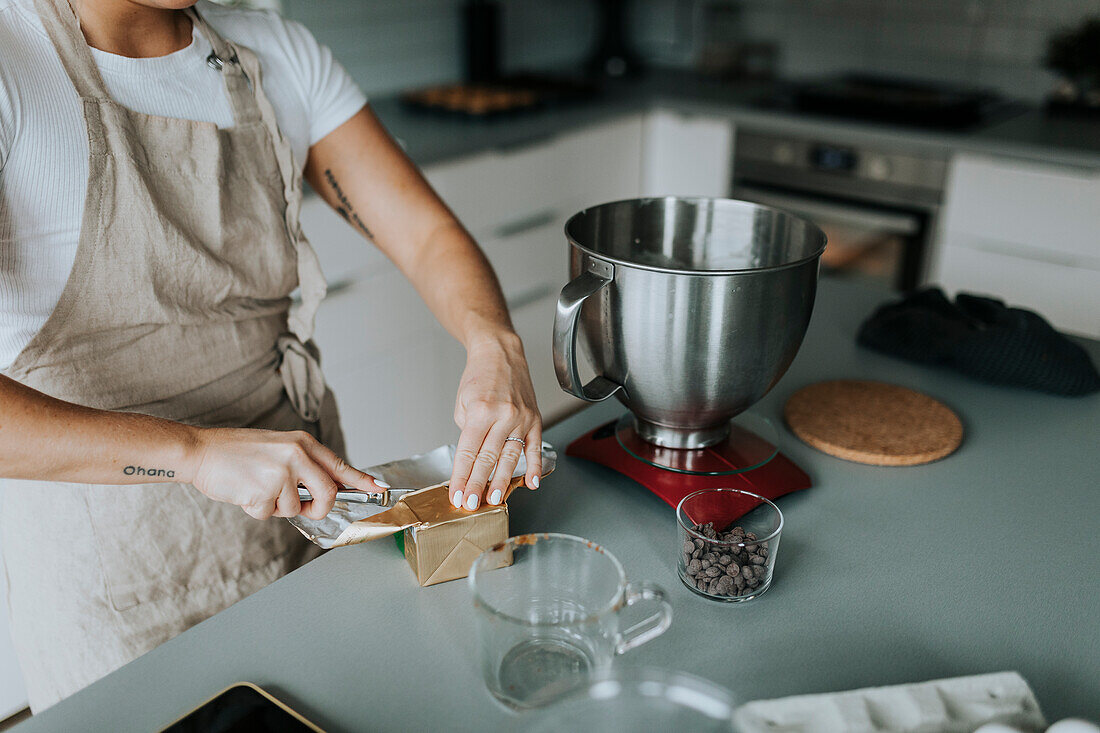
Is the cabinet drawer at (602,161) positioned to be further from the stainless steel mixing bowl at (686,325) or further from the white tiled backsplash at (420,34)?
the stainless steel mixing bowl at (686,325)

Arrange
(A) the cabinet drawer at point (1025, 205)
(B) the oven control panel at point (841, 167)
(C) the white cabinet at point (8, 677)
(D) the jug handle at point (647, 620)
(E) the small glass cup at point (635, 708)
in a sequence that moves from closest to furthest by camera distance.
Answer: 1. (E) the small glass cup at point (635, 708)
2. (D) the jug handle at point (647, 620)
3. (C) the white cabinet at point (8, 677)
4. (A) the cabinet drawer at point (1025, 205)
5. (B) the oven control panel at point (841, 167)

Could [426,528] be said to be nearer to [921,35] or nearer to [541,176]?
[541,176]

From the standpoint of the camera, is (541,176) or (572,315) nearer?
(572,315)

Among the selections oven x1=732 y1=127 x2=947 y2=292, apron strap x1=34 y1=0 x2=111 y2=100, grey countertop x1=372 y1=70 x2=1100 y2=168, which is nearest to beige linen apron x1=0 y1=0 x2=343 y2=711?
apron strap x1=34 y1=0 x2=111 y2=100

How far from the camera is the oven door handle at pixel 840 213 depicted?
2393 millimetres

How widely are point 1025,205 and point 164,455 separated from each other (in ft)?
6.92

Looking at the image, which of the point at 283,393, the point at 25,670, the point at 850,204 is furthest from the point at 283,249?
the point at 850,204

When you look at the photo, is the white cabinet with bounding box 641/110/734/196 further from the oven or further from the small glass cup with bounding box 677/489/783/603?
the small glass cup with bounding box 677/489/783/603

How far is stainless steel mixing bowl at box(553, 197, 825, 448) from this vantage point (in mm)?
763

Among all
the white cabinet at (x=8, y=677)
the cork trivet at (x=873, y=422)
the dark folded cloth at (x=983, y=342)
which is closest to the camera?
the cork trivet at (x=873, y=422)

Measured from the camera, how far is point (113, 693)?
638 millimetres

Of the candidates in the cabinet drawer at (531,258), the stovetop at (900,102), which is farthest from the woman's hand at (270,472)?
the stovetop at (900,102)

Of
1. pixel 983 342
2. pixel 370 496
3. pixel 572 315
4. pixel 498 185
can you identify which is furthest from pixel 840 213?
pixel 370 496

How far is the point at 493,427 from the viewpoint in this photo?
2.65 feet
